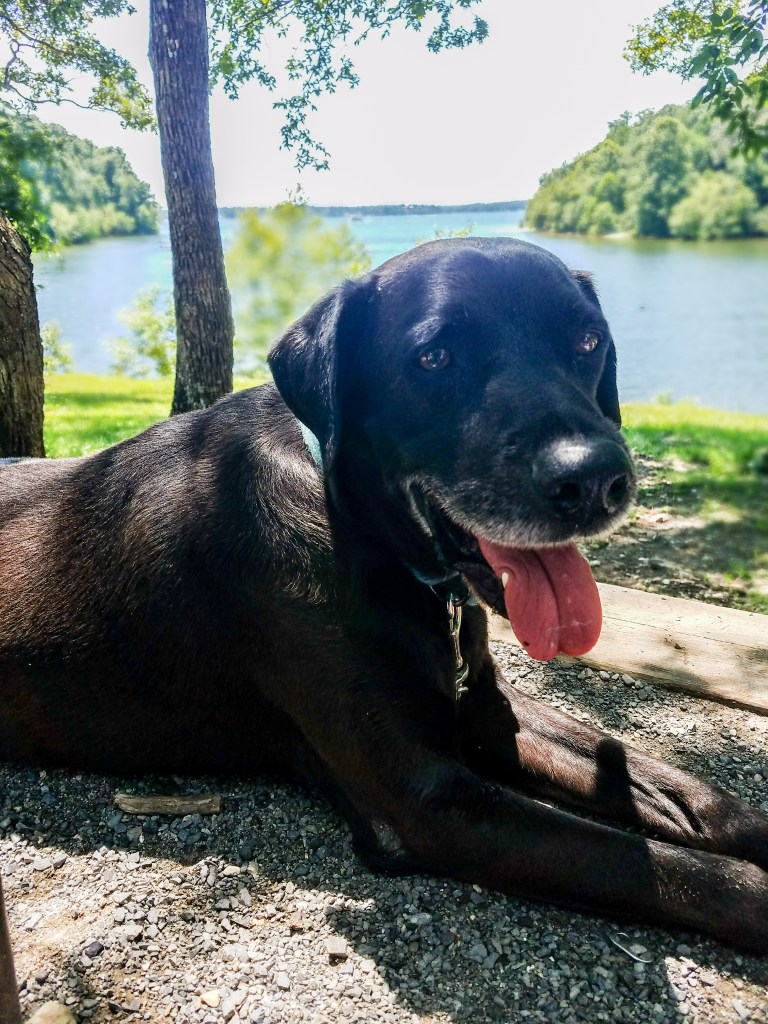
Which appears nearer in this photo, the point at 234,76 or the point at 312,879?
the point at 312,879

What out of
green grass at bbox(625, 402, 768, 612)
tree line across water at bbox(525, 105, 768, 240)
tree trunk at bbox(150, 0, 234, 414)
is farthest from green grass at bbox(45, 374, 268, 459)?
tree line across water at bbox(525, 105, 768, 240)

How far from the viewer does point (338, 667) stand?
91.5 inches

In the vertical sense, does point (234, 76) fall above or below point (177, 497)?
above

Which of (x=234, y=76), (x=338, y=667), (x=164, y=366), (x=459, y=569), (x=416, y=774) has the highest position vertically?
(x=234, y=76)

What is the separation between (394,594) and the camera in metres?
2.39

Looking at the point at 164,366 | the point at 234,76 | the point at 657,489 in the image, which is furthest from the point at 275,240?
the point at 657,489

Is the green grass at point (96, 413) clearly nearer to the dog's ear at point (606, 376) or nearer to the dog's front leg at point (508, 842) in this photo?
the dog's ear at point (606, 376)

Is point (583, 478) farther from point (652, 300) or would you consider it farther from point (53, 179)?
point (652, 300)

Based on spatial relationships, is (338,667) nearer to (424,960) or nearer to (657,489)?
(424,960)

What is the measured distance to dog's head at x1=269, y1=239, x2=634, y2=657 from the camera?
2086 mm

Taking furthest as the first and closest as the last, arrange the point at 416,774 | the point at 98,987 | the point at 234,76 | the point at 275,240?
the point at 275,240, the point at 234,76, the point at 416,774, the point at 98,987

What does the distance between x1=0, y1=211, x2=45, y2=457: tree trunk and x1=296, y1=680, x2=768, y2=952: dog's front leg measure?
355cm

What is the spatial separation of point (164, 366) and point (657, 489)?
30844 millimetres

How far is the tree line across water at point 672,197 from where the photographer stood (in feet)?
100
